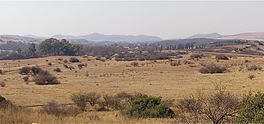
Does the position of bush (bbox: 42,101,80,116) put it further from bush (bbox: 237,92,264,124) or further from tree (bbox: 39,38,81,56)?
tree (bbox: 39,38,81,56)

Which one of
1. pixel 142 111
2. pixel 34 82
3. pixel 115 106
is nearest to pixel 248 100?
pixel 142 111

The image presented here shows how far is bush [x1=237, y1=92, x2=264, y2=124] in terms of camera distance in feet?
33.5

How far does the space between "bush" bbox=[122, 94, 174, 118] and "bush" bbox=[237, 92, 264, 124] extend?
30.1ft

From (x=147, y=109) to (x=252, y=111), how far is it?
11651mm

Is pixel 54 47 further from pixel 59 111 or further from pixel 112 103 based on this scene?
pixel 59 111

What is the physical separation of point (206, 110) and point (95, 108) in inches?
795

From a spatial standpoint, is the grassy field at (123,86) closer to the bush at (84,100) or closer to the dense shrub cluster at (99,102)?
the bush at (84,100)

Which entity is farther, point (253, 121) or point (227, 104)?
point (227, 104)

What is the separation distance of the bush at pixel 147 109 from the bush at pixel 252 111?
9.16 metres

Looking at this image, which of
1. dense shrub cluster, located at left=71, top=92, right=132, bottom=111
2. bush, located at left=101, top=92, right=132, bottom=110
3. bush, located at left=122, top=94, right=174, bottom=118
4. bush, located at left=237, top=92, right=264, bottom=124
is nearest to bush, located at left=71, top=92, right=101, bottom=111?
dense shrub cluster, located at left=71, top=92, right=132, bottom=111

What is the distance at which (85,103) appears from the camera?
105 ft

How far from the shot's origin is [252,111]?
11.8 meters

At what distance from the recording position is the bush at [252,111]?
1021 centimetres

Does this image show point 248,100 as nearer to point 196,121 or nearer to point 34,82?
point 196,121
